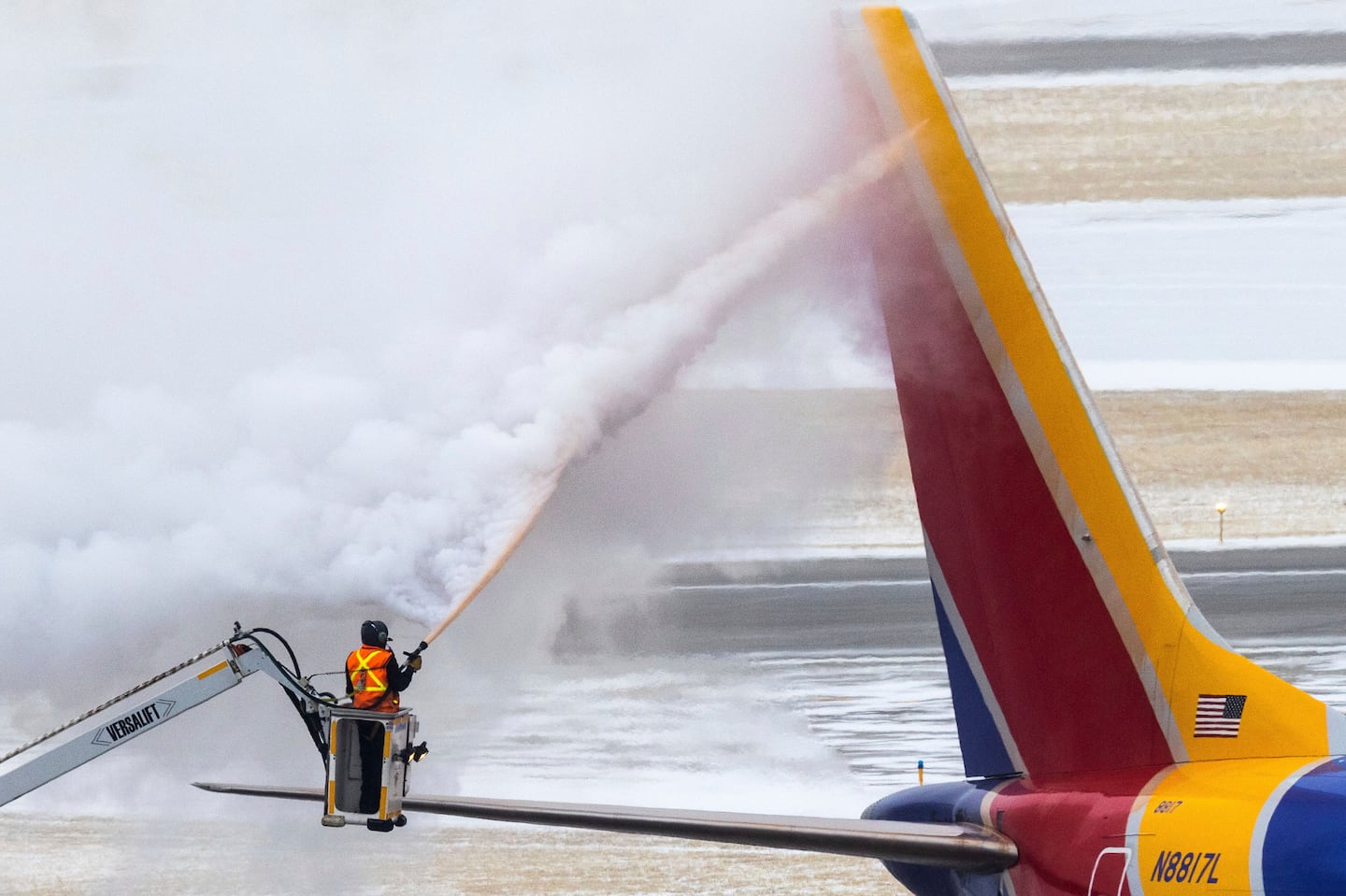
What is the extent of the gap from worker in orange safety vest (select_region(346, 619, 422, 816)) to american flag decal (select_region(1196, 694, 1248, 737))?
2.52m

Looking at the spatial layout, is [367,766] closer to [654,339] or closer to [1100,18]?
[654,339]

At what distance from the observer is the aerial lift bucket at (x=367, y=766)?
543 centimetres

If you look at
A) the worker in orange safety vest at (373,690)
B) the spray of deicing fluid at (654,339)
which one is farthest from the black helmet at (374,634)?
the spray of deicing fluid at (654,339)

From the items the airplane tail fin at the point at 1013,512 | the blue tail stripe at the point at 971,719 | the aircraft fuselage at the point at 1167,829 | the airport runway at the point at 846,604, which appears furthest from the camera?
the airport runway at the point at 846,604

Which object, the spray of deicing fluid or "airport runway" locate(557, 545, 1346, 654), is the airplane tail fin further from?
"airport runway" locate(557, 545, 1346, 654)

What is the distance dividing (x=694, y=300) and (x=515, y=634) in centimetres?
497

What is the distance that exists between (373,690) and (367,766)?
0.26m

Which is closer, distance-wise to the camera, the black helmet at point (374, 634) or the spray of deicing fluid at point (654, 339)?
the black helmet at point (374, 634)

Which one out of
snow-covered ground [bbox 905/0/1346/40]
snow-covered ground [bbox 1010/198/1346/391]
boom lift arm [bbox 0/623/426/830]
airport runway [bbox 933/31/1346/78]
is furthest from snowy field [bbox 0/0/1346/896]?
snow-covered ground [bbox 905/0/1346/40]

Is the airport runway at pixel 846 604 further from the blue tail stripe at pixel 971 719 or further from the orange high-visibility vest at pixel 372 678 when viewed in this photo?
the blue tail stripe at pixel 971 719

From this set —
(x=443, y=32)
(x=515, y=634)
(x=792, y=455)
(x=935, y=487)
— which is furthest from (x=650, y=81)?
(x=443, y=32)

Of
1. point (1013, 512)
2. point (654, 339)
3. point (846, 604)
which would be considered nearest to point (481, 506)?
point (654, 339)

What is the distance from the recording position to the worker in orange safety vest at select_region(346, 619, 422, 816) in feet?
17.9

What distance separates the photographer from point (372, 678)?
551 centimetres
